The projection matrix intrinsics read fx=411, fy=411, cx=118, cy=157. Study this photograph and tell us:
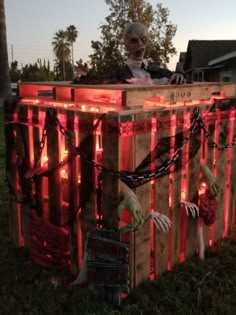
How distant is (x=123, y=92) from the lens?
2949 millimetres

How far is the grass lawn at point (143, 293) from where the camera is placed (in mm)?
2854

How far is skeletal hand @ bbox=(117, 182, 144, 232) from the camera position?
2812 mm

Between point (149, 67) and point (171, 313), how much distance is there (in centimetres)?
247

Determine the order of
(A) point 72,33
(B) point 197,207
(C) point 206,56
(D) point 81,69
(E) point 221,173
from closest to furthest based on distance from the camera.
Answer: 1. (B) point 197,207
2. (E) point 221,173
3. (D) point 81,69
4. (C) point 206,56
5. (A) point 72,33

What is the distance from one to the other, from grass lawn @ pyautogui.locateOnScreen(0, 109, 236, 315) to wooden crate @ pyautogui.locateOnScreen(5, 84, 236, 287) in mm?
156

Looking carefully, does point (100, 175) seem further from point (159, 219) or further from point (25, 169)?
point (25, 169)

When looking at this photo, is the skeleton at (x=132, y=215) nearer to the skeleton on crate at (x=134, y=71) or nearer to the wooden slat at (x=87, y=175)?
Result: the wooden slat at (x=87, y=175)

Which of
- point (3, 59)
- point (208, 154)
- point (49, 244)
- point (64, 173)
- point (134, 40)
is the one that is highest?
point (3, 59)

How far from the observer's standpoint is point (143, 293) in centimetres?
310

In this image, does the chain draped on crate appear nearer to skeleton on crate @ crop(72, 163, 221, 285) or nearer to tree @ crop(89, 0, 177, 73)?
skeleton on crate @ crop(72, 163, 221, 285)

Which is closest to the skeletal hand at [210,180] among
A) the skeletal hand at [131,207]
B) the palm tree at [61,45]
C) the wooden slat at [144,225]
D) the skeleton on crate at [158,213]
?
→ the skeleton on crate at [158,213]

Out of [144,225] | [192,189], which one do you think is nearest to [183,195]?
[192,189]

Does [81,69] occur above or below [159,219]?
above

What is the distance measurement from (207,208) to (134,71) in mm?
1539
